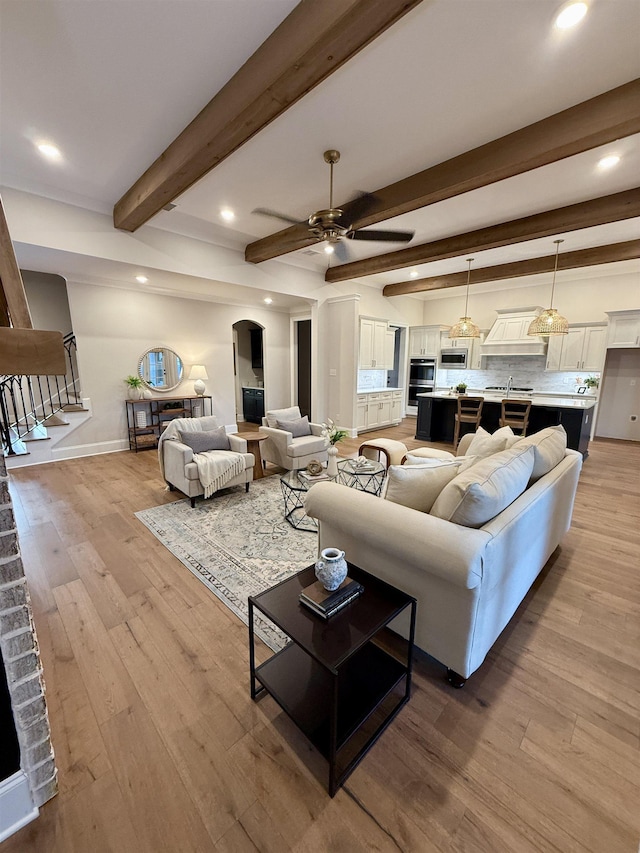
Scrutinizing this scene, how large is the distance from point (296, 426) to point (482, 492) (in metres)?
3.27

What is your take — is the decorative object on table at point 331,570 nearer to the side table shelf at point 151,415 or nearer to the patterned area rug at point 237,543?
the patterned area rug at point 237,543

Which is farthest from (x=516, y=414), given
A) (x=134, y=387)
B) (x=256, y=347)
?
(x=134, y=387)

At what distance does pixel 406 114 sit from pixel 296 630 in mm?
3240

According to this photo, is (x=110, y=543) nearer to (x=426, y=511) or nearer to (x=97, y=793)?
(x=97, y=793)

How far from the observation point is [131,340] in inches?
230

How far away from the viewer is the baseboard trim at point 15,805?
110 centimetres

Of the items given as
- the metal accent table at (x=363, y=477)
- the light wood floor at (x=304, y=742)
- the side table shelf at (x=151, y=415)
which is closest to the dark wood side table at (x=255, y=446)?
the metal accent table at (x=363, y=477)

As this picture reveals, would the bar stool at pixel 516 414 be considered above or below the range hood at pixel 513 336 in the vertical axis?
below

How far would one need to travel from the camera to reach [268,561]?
8.60 feet

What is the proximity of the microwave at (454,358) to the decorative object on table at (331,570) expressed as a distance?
7.65 metres

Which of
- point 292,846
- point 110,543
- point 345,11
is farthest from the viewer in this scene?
point 110,543

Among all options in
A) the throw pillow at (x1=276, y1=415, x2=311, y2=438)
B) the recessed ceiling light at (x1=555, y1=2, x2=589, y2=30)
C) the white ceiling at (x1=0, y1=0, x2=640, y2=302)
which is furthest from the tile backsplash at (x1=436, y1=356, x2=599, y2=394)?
the recessed ceiling light at (x1=555, y1=2, x2=589, y2=30)

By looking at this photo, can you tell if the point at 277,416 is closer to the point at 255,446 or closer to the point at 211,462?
the point at 255,446

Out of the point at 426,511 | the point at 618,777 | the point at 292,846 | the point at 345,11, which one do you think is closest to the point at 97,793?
the point at 292,846
